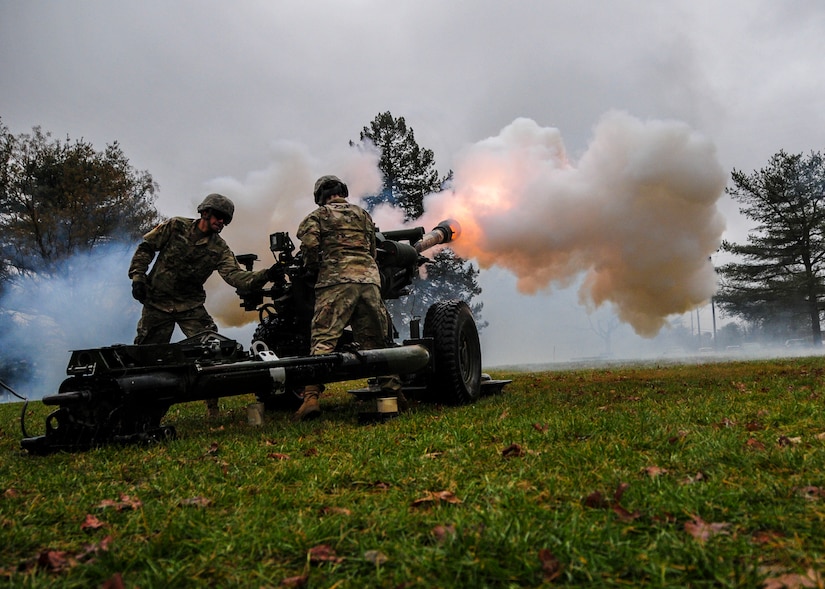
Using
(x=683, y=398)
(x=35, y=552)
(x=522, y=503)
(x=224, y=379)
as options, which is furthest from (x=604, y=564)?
(x=683, y=398)

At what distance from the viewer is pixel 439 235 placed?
9.91 meters

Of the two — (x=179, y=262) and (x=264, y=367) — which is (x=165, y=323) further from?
(x=264, y=367)

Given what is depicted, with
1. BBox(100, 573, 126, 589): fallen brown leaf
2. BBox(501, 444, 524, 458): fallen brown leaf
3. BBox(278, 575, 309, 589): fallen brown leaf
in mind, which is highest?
BBox(501, 444, 524, 458): fallen brown leaf

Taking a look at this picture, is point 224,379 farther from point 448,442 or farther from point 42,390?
point 42,390

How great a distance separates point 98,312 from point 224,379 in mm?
20055

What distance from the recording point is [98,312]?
22.8 m

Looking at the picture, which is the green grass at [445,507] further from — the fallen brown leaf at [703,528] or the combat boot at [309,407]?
the combat boot at [309,407]

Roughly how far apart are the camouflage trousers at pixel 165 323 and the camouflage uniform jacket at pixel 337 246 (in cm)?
145

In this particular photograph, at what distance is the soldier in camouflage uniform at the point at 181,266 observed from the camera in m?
7.00

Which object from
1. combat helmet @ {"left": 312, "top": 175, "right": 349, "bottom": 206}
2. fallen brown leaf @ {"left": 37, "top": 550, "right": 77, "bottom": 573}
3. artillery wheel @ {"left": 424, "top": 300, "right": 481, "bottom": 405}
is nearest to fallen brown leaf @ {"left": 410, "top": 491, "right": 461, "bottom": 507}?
fallen brown leaf @ {"left": 37, "top": 550, "right": 77, "bottom": 573}

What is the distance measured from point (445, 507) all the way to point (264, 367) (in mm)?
2630

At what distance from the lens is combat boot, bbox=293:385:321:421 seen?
6.32 meters

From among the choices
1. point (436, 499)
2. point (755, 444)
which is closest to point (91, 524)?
point (436, 499)

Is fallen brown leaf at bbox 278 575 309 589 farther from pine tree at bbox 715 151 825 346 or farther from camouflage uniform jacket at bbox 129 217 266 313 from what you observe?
pine tree at bbox 715 151 825 346
